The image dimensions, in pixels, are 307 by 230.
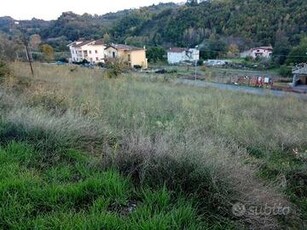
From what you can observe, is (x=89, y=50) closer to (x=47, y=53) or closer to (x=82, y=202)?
(x=47, y=53)

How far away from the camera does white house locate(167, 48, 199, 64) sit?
53.9 meters

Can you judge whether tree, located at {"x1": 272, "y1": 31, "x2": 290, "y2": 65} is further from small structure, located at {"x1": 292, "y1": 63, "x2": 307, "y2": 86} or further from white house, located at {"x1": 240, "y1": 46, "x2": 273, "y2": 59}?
small structure, located at {"x1": 292, "y1": 63, "x2": 307, "y2": 86}

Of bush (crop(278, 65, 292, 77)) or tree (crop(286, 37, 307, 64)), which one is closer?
bush (crop(278, 65, 292, 77))

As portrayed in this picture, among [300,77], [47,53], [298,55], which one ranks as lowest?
[300,77]

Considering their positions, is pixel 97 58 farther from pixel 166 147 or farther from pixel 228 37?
pixel 166 147

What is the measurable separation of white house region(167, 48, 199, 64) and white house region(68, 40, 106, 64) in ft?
43.8

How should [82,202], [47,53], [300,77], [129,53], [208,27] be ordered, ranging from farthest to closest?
[208,27] → [129,53] → [47,53] → [300,77] → [82,202]

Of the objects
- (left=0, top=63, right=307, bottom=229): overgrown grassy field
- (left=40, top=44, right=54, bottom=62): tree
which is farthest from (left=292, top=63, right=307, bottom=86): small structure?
(left=40, top=44, right=54, bottom=62): tree

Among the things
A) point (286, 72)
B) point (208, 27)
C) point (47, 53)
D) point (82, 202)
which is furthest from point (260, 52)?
point (82, 202)

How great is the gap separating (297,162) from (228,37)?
2518 inches

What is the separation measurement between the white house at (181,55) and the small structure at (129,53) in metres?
10.1

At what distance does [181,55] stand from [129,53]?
1421cm

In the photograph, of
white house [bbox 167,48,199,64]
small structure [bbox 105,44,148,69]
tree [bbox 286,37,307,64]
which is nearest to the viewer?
tree [bbox 286,37,307,64]

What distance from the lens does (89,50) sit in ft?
170
